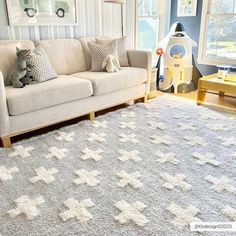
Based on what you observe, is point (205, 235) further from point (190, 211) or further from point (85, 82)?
point (85, 82)

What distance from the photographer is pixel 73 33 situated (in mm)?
3373

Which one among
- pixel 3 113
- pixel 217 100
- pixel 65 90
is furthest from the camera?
pixel 217 100

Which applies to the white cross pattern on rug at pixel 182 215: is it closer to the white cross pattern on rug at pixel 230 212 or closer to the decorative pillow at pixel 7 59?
the white cross pattern on rug at pixel 230 212

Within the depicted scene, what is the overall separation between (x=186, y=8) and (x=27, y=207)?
3.82m

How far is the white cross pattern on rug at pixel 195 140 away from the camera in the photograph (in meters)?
2.29

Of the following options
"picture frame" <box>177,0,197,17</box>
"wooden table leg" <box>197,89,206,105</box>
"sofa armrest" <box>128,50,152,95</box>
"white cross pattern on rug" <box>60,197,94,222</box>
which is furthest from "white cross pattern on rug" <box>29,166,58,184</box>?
"picture frame" <box>177,0,197,17</box>

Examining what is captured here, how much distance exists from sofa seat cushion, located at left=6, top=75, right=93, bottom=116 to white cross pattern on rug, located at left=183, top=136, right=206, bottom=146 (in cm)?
112

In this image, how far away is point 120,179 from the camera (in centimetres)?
179

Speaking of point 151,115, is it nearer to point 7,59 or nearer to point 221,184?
point 221,184

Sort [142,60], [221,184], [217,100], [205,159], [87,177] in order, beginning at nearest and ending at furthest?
1. [221,184]
2. [87,177]
3. [205,159]
4. [142,60]
5. [217,100]

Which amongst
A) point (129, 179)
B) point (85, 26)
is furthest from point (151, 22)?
point (129, 179)

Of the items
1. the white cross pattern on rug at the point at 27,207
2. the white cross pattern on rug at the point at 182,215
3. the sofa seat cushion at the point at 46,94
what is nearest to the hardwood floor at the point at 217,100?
the sofa seat cushion at the point at 46,94

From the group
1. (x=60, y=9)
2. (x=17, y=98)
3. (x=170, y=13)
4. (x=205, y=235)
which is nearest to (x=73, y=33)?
(x=60, y=9)

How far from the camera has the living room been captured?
1.49 m
